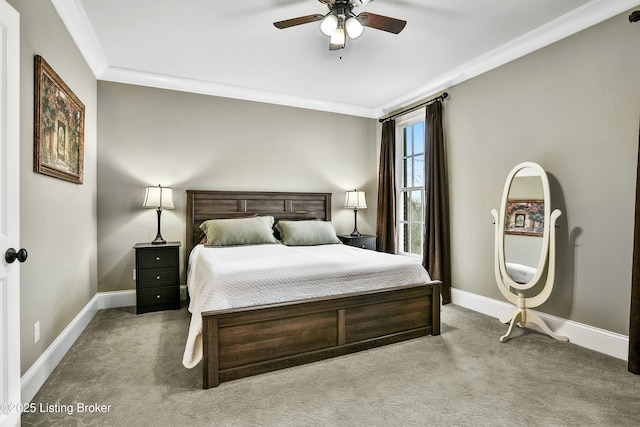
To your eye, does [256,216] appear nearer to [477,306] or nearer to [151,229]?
[151,229]

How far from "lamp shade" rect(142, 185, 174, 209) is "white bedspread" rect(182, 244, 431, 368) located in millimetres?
990

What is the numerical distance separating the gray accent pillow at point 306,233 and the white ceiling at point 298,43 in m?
1.82

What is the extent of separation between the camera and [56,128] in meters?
2.51

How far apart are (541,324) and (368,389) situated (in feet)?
5.97

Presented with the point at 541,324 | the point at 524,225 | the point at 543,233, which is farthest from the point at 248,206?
the point at 541,324

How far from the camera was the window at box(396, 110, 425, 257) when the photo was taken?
4664 millimetres

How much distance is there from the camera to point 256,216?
4.45 metres

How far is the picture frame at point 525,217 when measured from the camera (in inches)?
117

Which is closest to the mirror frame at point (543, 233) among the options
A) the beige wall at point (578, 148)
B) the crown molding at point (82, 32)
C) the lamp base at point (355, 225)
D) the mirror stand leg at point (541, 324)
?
the beige wall at point (578, 148)

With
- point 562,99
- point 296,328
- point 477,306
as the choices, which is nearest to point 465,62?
point 562,99

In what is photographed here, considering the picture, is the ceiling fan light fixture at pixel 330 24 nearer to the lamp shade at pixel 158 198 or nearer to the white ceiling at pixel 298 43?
the white ceiling at pixel 298 43

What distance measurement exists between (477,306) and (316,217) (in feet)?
7.89
